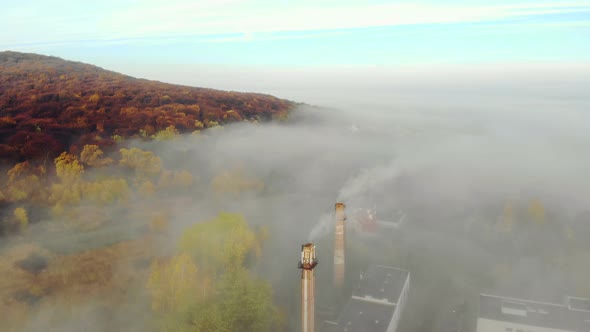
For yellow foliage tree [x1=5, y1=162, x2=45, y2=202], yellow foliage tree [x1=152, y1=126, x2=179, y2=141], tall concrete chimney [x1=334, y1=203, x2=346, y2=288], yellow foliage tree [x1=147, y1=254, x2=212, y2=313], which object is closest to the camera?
yellow foliage tree [x1=147, y1=254, x2=212, y2=313]

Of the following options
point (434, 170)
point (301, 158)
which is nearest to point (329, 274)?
point (301, 158)

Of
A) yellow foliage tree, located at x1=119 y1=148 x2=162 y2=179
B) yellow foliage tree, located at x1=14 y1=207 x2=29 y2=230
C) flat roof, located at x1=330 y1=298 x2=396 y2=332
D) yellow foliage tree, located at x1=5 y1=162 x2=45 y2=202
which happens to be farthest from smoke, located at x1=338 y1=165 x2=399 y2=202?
yellow foliage tree, located at x1=14 y1=207 x2=29 y2=230

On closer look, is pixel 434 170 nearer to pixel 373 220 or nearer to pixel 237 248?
pixel 373 220

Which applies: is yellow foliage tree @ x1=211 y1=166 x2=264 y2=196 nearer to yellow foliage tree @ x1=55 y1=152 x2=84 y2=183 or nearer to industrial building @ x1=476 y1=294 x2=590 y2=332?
yellow foliage tree @ x1=55 y1=152 x2=84 y2=183

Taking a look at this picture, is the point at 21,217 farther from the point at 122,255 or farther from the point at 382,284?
the point at 382,284

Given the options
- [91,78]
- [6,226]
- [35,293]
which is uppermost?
[91,78]

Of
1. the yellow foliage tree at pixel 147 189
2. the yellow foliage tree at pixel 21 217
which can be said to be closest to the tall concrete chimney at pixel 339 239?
the yellow foliage tree at pixel 147 189

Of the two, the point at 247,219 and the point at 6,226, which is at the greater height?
the point at 6,226
